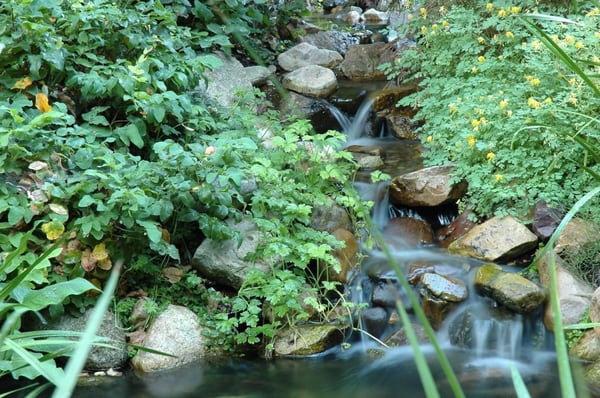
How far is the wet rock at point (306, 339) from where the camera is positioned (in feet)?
14.5

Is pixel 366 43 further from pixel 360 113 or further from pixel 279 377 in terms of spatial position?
pixel 279 377

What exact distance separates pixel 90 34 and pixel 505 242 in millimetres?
3586

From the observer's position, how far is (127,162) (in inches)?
175

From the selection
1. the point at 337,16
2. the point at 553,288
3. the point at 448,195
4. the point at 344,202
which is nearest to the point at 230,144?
the point at 344,202

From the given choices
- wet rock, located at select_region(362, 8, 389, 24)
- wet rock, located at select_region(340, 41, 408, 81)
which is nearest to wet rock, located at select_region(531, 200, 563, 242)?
wet rock, located at select_region(340, 41, 408, 81)

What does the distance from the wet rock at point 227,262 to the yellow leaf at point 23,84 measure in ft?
5.44

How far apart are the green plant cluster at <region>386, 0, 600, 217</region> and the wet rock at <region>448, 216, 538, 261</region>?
5.1 inches

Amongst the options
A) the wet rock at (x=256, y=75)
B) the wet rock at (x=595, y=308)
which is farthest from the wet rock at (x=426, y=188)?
the wet rock at (x=256, y=75)

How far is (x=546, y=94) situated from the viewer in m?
5.37

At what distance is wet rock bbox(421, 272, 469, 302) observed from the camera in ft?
15.2

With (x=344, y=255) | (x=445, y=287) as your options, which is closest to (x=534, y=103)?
(x=445, y=287)

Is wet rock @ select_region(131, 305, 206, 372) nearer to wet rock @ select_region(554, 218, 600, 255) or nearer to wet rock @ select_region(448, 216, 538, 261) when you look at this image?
wet rock @ select_region(448, 216, 538, 261)

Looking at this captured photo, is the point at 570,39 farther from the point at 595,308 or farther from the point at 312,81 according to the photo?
the point at 312,81

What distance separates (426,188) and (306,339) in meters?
1.97
